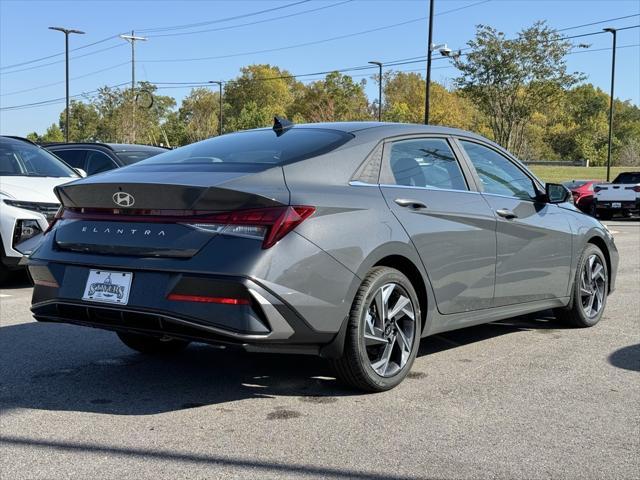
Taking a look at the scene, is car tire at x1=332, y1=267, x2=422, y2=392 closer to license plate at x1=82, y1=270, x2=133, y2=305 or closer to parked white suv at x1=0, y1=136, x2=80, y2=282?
license plate at x1=82, y1=270, x2=133, y2=305

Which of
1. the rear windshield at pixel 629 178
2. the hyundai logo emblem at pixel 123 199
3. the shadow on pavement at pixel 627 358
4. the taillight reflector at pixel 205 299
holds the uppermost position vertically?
the rear windshield at pixel 629 178

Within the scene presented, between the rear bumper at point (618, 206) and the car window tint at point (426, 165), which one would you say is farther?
the rear bumper at point (618, 206)

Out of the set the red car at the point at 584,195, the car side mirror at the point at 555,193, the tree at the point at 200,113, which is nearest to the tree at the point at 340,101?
the tree at the point at 200,113

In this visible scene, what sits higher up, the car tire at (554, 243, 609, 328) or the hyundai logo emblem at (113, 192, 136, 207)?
the hyundai logo emblem at (113, 192, 136, 207)

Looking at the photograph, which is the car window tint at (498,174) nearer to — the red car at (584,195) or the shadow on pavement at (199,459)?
the shadow on pavement at (199,459)

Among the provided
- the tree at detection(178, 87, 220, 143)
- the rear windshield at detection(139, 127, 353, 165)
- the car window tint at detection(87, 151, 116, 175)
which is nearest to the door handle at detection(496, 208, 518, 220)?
the rear windshield at detection(139, 127, 353, 165)

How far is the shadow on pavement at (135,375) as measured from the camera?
4188 mm

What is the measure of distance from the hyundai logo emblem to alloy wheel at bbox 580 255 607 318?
3.87m

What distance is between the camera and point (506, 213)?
5.40 m

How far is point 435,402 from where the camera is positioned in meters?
4.24

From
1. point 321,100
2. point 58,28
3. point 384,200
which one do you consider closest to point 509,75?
point 58,28

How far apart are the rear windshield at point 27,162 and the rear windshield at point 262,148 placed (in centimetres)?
471

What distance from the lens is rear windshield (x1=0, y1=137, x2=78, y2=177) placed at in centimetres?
896

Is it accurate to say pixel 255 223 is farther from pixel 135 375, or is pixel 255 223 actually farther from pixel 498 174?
pixel 498 174
